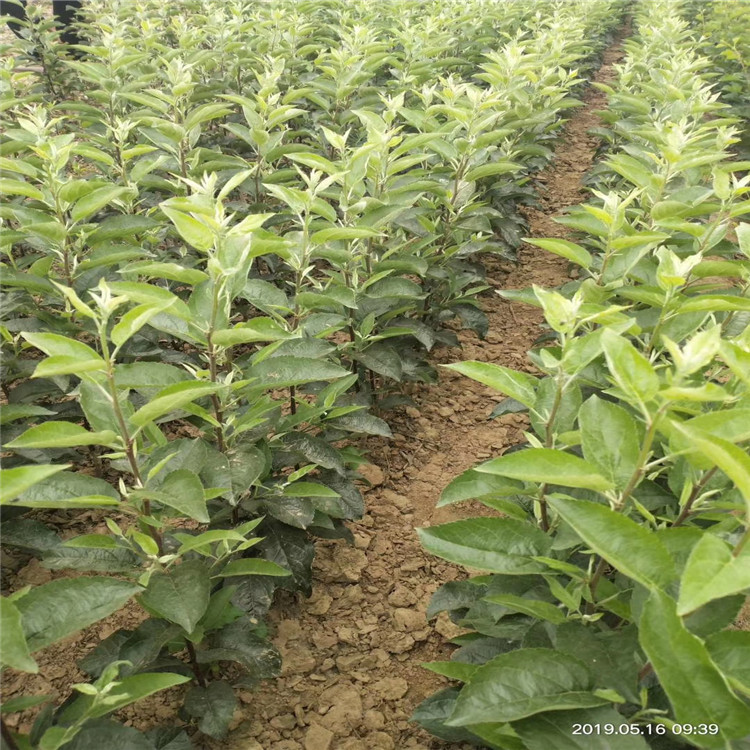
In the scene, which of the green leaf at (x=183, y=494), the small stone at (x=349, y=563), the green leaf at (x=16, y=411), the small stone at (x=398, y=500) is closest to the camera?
the green leaf at (x=183, y=494)

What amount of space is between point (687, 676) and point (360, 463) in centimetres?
178

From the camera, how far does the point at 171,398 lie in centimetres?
144

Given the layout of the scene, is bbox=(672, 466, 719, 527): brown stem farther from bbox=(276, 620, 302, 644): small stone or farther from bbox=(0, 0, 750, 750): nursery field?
bbox=(276, 620, 302, 644): small stone

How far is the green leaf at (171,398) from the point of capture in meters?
1.45

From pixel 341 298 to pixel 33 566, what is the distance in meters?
1.63

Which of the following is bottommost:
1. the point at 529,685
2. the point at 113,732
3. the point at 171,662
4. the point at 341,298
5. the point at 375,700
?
the point at 375,700

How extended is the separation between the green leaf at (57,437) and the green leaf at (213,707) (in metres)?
0.96

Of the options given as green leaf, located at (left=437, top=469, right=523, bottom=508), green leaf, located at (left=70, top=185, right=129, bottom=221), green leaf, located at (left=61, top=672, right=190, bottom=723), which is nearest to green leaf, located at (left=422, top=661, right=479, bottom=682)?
green leaf, located at (left=437, top=469, right=523, bottom=508)

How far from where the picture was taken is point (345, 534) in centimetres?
258

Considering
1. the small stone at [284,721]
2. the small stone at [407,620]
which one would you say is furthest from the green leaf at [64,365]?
the small stone at [407,620]

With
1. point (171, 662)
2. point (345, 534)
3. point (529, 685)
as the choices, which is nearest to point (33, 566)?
point (171, 662)

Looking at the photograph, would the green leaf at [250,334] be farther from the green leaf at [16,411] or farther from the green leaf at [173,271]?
the green leaf at [16,411]

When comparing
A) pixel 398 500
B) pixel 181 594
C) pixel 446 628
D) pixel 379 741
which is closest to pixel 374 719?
pixel 379 741

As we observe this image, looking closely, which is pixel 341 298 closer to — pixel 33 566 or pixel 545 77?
pixel 33 566
